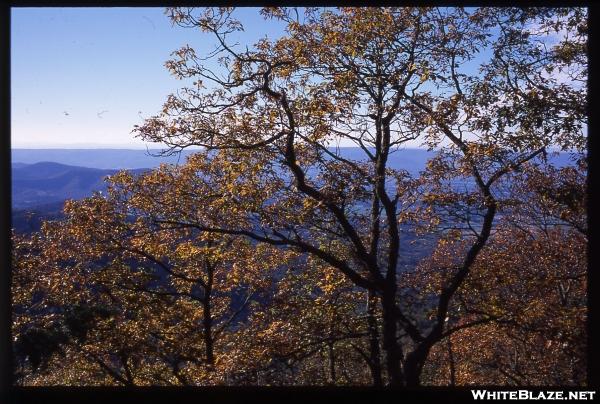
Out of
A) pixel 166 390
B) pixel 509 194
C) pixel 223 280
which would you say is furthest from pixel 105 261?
pixel 509 194

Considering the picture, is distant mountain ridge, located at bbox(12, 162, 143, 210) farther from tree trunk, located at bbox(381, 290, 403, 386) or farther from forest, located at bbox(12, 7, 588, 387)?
tree trunk, located at bbox(381, 290, 403, 386)

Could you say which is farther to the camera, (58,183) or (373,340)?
(373,340)

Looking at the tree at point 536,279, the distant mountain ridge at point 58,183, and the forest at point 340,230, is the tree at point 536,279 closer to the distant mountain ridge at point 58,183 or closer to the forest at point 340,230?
the forest at point 340,230

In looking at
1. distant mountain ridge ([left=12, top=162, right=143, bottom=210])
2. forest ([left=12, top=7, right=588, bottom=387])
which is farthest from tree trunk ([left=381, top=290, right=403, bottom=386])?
distant mountain ridge ([left=12, top=162, right=143, bottom=210])

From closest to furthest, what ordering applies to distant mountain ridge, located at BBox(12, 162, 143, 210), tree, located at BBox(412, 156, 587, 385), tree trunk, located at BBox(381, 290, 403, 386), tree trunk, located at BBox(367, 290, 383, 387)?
1. distant mountain ridge, located at BBox(12, 162, 143, 210)
2. tree, located at BBox(412, 156, 587, 385)
3. tree trunk, located at BBox(381, 290, 403, 386)
4. tree trunk, located at BBox(367, 290, 383, 387)

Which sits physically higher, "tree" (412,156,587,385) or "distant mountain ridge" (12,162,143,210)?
"distant mountain ridge" (12,162,143,210)

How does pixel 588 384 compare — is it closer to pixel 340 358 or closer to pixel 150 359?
pixel 340 358

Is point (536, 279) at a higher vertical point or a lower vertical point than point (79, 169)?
lower

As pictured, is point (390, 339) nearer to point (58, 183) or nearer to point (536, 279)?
point (536, 279)

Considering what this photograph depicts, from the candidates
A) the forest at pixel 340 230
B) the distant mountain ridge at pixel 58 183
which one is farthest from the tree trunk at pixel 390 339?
the distant mountain ridge at pixel 58 183

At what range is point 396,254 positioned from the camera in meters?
4.23

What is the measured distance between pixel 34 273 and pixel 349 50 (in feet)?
14.3

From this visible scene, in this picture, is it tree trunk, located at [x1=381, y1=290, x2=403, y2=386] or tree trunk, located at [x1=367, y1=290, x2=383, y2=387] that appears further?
tree trunk, located at [x1=367, y1=290, x2=383, y2=387]

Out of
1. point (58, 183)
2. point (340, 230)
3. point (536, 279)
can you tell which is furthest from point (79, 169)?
point (536, 279)
